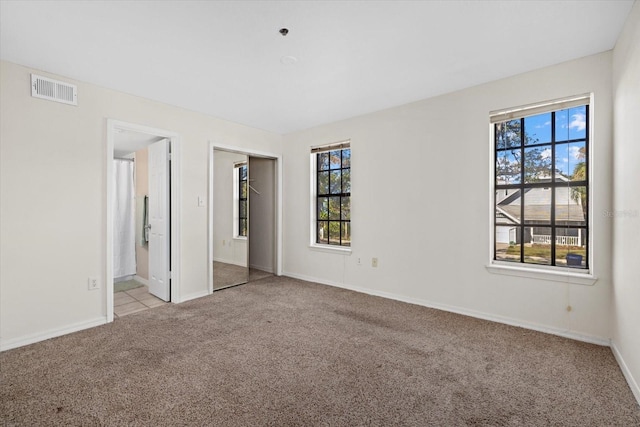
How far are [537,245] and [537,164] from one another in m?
0.82

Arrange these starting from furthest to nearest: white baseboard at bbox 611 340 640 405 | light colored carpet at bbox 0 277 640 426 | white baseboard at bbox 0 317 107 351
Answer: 1. white baseboard at bbox 0 317 107 351
2. white baseboard at bbox 611 340 640 405
3. light colored carpet at bbox 0 277 640 426

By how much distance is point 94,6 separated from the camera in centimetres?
190

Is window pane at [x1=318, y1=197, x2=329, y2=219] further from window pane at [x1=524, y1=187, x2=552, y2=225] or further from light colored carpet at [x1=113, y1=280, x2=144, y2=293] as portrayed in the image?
light colored carpet at [x1=113, y1=280, x2=144, y2=293]

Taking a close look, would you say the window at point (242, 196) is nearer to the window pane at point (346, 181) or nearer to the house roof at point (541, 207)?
the window pane at point (346, 181)

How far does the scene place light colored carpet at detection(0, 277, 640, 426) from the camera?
1.69 m

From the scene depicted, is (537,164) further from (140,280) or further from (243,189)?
(140,280)

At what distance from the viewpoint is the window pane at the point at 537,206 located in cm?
290

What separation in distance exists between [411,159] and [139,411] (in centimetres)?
347

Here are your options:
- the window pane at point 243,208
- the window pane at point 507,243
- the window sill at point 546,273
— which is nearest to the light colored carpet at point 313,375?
the window sill at point 546,273

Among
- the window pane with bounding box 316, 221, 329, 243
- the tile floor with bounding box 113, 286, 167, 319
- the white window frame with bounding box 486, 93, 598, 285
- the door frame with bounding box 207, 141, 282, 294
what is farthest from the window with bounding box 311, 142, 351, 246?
the tile floor with bounding box 113, 286, 167, 319

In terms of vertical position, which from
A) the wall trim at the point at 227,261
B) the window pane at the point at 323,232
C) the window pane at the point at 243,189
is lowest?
the wall trim at the point at 227,261

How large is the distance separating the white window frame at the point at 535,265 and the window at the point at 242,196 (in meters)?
3.39

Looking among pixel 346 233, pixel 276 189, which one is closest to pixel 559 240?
pixel 346 233

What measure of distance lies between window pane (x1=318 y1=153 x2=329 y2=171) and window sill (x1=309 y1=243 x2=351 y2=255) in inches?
49.2
